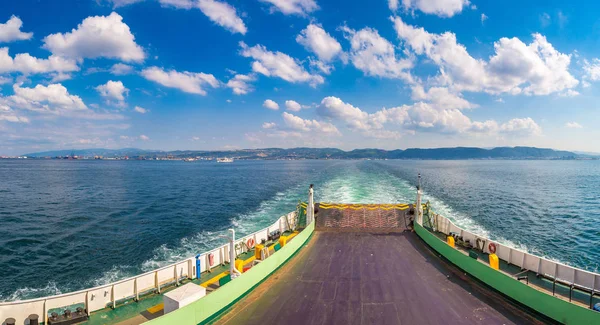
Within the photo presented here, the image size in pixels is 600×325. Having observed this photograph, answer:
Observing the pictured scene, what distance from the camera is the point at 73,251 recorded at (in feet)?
82.3

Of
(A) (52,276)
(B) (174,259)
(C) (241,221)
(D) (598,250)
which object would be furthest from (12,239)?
(D) (598,250)

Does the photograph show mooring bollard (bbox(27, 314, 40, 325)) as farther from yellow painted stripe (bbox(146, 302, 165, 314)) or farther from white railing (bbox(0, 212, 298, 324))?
yellow painted stripe (bbox(146, 302, 165, 314))

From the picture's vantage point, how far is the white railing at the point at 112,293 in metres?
9.24

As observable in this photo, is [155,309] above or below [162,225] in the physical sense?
above

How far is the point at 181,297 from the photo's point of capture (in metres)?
8.90

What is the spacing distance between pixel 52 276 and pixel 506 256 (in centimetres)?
2819

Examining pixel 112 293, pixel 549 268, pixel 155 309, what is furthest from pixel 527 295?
pixel 112 293

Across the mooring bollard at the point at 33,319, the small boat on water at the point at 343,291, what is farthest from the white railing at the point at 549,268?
the mooring bollard at the point at 33,319

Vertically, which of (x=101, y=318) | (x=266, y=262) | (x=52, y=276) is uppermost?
(x=266, y=262)

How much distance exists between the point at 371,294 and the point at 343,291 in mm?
1092

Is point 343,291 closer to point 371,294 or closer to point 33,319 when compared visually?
point 371,294

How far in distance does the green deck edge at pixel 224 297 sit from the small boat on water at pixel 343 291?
35mm

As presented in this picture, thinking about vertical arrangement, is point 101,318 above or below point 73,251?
above

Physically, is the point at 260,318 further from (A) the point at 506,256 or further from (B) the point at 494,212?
(B) the point at 494,212
